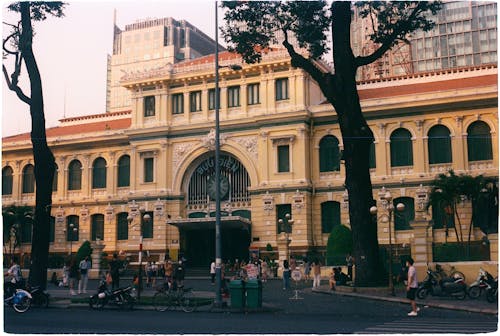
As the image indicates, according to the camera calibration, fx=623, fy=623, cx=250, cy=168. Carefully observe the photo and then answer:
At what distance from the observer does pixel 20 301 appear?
61.1 feet

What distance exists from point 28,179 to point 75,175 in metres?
3.83

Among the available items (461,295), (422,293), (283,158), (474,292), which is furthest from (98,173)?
(474,292)

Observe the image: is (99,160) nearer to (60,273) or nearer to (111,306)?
(60,273)

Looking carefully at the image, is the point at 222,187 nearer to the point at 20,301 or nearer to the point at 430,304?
the point at 430,304

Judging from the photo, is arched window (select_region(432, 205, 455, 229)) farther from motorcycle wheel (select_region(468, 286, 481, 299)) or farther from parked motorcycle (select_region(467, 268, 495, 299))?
motorcycle wheel (select_region(468, 286, 481, 299))

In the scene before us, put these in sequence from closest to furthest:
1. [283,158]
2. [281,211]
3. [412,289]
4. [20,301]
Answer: [412,289], [20,301], [281,211], [283,158]

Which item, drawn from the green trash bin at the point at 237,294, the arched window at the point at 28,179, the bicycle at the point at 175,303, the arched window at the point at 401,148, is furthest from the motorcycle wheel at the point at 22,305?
the arched window at the point at 28,179

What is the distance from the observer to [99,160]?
1903 inches

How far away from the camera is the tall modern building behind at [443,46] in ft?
179

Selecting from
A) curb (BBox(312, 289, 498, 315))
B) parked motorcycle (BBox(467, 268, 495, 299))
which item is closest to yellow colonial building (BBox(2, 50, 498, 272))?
curb (BBox(312, 289, 498, 315))

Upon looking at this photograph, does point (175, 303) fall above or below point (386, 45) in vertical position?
below

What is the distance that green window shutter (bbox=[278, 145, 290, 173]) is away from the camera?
4172 centimetres

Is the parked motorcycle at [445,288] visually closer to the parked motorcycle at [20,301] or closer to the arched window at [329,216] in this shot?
the parked motorcycle at [20,301]

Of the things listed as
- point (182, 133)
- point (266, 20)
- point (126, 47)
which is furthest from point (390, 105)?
point (126, 47)
